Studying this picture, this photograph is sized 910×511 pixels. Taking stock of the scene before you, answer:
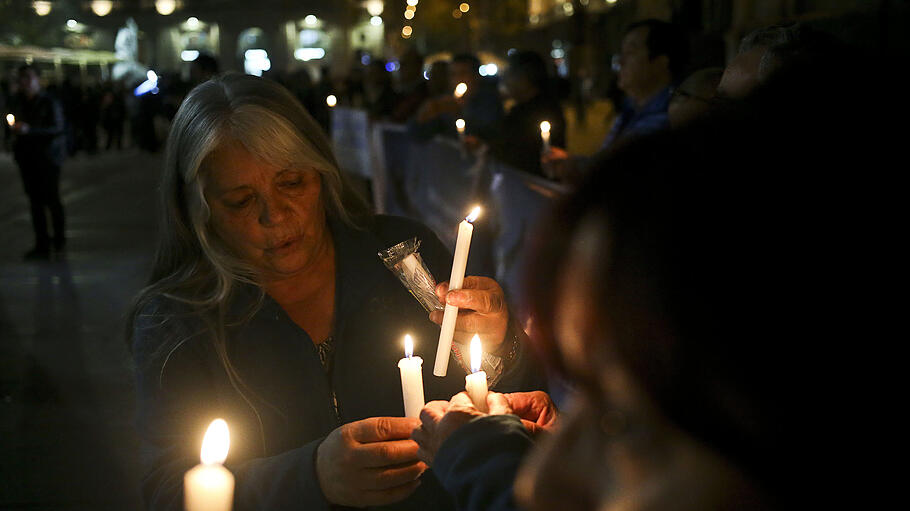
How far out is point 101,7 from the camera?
73188 millimetres

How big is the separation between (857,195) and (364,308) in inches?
62.0

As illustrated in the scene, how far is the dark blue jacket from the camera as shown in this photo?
6.15 feet

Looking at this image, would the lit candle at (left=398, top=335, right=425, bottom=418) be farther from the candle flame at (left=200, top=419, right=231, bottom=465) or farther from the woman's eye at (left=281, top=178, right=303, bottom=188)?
the woman's eye at (left=281, top=178, right=303, bottom=188)

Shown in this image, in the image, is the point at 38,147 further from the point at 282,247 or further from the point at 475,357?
the point at 475,357

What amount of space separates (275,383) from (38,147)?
29.6 feet

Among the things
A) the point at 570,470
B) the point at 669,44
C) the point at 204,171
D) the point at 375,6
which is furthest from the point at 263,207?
the point at 375,6

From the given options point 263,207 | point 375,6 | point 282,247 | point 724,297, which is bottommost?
point 282,247

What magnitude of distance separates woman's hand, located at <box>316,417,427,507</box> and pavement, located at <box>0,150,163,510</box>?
94 centimetres

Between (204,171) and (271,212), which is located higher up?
(204,171)

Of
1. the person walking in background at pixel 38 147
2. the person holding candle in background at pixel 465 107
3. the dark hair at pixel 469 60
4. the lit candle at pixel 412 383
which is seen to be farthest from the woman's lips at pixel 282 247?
the person walking in background at pixel 38 147

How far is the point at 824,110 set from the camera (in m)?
0.81

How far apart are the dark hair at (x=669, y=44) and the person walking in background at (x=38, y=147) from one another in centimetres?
747

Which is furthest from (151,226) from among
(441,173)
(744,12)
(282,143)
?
(744,12)

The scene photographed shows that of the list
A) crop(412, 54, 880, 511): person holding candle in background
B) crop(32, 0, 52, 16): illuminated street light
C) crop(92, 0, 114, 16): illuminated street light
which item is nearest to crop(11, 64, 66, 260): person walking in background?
crop(412, 54, 880, 511): person holding candle in background
